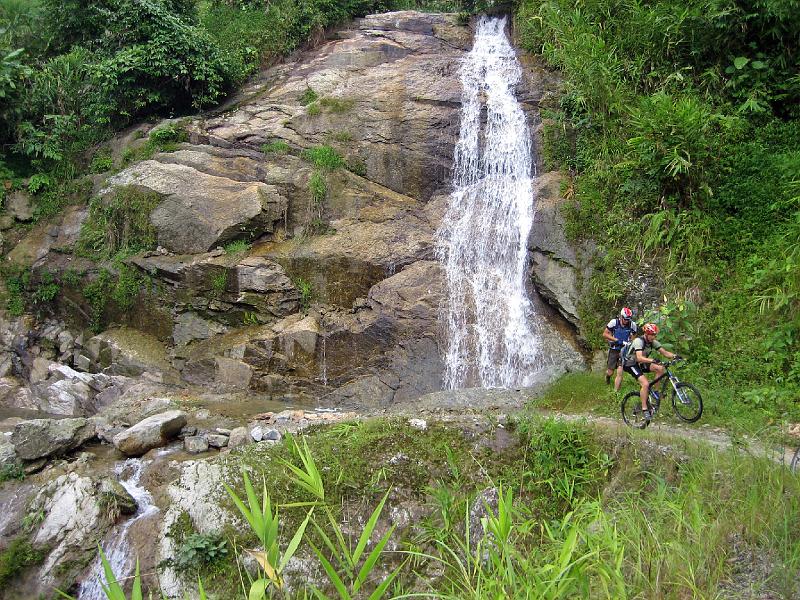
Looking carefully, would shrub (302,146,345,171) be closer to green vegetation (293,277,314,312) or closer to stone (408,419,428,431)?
green vegetation (293,277,314,312)

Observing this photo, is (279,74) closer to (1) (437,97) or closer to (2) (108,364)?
(1) (437,97)

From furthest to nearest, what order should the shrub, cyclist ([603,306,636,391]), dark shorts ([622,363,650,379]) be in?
the shrub, cyclist ([603,306,636,391]), dark shorts ([622,363,650,379])

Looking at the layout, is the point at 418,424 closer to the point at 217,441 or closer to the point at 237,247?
the point at 217,441

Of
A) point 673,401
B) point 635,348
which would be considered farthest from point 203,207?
point 673,401

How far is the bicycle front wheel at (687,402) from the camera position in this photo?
23.3 feet

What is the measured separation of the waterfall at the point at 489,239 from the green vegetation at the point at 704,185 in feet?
3.92

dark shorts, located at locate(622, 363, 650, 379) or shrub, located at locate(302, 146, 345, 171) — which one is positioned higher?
shrub, located at locate(302, 146, 345, 171)

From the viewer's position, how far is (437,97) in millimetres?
14148

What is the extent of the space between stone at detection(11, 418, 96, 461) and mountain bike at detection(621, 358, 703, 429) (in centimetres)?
736

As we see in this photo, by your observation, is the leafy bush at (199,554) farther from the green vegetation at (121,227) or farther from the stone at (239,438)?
the green vegetation at (121,227)

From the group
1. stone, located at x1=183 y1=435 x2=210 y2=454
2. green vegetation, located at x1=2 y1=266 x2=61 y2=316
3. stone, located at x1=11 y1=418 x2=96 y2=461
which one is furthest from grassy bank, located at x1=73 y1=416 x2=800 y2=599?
green vegetation, located at x1=2 y1=266 x2=61 y2=316

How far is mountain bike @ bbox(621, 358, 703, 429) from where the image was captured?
23.4 feet

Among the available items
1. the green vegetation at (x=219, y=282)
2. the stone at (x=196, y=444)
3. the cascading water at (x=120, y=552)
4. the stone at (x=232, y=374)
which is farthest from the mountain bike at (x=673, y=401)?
the green vegetation at (x=219, y=282)

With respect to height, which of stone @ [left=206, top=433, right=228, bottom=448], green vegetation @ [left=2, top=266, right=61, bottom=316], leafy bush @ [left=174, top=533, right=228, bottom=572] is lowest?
green vegetation @ [left=2, top=266, right=61, bottom=316]
